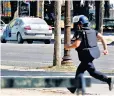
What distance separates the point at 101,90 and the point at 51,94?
116 centimetres

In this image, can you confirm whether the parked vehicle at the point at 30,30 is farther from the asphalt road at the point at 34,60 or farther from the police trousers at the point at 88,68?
the police trousers at the point at 88,68

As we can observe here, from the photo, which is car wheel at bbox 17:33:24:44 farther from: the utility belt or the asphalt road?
the utility belt

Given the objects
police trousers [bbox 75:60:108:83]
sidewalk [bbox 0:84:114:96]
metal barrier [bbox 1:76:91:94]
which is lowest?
sidewalk [bbox 0:84:114:96]

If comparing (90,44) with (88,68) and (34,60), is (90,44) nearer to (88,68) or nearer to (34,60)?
(88,68)

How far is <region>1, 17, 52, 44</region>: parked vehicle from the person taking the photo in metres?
24.1

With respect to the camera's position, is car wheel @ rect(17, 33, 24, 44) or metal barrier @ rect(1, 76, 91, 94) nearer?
metal barrier @ rect(1, 76, 91, 94)

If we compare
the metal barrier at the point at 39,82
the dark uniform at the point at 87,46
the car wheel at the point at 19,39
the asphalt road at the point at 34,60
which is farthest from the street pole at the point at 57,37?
the car wheel at the point at 19,39

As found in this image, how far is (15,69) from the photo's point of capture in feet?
43.3

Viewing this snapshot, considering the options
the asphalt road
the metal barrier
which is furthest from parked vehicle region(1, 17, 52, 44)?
the metal barrier

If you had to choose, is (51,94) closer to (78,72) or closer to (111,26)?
(78,72)

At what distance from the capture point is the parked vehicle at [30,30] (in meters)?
24.1

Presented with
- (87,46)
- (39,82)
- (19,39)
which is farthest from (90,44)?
(19,39)

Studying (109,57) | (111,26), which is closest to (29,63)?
(109,57)

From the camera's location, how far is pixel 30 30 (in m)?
24.1
